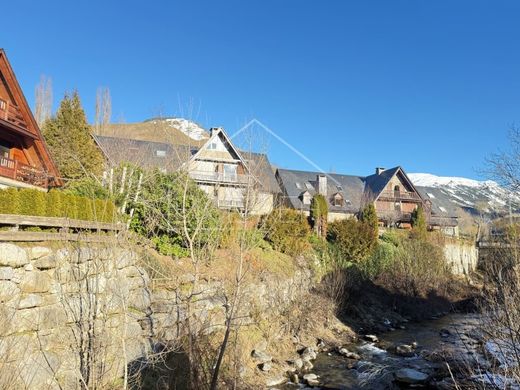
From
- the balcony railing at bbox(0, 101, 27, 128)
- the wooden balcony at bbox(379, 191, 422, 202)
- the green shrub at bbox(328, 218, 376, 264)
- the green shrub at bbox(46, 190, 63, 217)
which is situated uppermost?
the balcony railing at bbox(0, 101, 27, 128)

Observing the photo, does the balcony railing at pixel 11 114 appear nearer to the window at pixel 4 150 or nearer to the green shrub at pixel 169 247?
the window at pixel 4 150

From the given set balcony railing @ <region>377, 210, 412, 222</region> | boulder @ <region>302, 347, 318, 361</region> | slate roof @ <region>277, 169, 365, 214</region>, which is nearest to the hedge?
boulder @ <region>302, 347, 318, 361</region>

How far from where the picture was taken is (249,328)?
13617 mm

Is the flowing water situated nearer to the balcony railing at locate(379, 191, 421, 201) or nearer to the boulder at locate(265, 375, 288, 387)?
the boulder at locate(265, 375, 288, 387)

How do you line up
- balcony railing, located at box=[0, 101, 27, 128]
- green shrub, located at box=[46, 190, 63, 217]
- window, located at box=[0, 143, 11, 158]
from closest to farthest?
green shrub, located at box=[46, 190, 63, 217]
balcony railing, located at box=[0, 101, 27, 128]
window, located at box=[0, 143, 11, 158]

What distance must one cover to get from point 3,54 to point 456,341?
24.9m

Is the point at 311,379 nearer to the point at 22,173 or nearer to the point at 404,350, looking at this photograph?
the point at 404,350

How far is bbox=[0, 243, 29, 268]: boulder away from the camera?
7.19m

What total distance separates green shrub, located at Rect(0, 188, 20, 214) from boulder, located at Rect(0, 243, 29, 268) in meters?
1.29

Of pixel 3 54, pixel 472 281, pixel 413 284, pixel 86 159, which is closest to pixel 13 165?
pixel 3 54

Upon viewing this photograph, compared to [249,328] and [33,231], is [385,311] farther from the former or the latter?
[33,231]

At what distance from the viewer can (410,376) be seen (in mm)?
11969

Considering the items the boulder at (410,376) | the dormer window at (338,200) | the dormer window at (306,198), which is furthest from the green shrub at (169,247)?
the dormer window at (338,200)

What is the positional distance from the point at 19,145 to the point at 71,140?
586 cm
